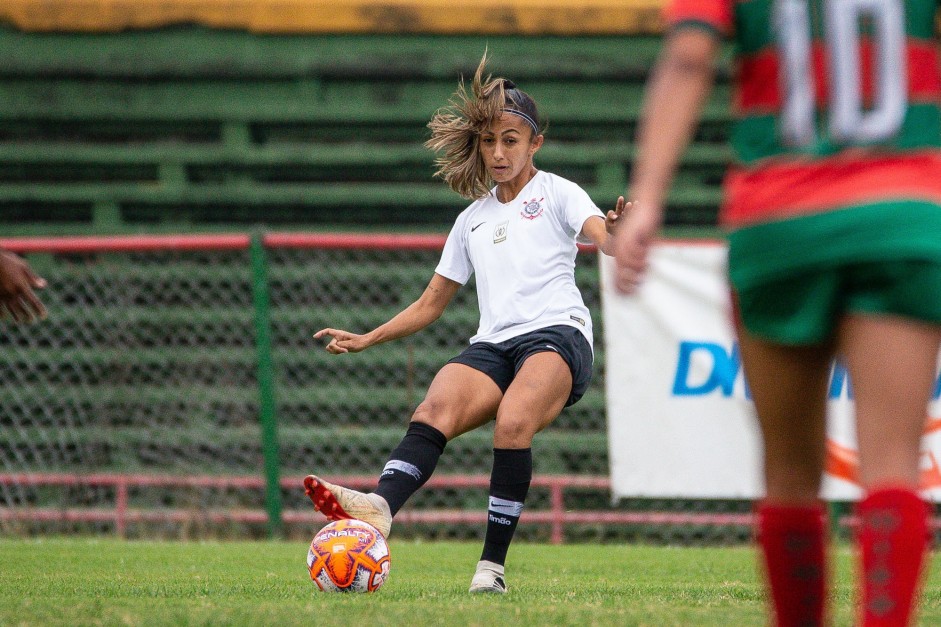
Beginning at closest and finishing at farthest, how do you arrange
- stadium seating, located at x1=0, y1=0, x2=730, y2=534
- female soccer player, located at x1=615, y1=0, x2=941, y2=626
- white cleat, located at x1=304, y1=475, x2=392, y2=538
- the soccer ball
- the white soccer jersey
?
female soccer player, located at x1=615, y1=0, x2=941, y2=626 < white cleat, located at x1=304, y1=475, x2=392, y2=538 < the soccer ball < the white soccer jersey < stadium seating, located at x1=0, y1=0, x2=730, y2=534

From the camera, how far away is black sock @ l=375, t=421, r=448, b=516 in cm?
469

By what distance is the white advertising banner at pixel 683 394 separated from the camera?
7.46 metres

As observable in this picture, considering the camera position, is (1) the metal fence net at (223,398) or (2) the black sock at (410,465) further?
(1) the metal fence net at (223,398)

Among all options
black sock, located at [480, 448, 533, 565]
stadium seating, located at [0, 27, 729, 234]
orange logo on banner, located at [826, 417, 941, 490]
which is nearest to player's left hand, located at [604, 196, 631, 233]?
black sock, located at [480, 448, 533, 565]

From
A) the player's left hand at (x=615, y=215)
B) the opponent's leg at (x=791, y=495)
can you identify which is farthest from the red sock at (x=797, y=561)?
the player's left hand at (x=615, y=215)

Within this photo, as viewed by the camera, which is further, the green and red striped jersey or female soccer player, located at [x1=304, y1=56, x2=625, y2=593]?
female soccer player, located at [x1=304, y1=56, x2=625, y2=593]

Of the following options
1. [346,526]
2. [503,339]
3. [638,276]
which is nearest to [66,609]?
[346,526]

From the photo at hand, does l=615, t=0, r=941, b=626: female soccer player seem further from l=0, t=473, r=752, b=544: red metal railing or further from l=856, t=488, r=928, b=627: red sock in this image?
l=0, t=473, r=752, b=544: red metal railing

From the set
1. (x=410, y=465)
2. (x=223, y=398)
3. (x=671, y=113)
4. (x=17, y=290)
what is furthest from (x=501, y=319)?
(x=223, y=398)

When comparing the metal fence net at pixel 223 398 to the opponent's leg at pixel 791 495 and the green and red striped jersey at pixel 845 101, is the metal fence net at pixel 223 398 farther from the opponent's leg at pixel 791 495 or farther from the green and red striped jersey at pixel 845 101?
the green and red striped jersey at pixel 845 101

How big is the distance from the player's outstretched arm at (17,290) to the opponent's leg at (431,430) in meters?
1.54

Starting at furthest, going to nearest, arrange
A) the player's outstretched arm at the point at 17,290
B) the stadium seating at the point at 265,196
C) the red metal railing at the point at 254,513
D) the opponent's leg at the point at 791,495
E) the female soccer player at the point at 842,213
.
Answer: the stadium seating at the point at 265,196, the red metal railing at the point at 254,513, the player's outstretched arm at the point at 17,290, the opponent's leg at the point at 791,495, the female soccer player at the point at 842,213

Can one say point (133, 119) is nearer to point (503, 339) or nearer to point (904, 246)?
point (503, 339)

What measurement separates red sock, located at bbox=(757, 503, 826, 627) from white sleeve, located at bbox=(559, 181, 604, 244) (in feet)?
8.76
